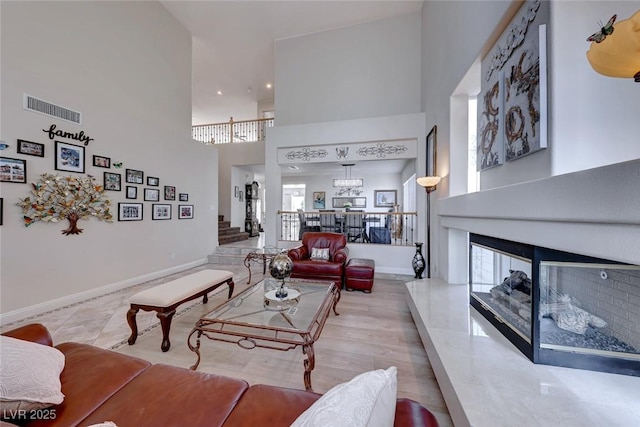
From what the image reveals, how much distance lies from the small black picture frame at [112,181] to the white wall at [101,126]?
0.36 ft

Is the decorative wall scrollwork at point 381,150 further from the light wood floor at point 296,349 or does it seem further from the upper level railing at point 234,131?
the upper level railing at point 234,131

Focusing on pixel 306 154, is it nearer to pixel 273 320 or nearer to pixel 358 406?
pixel 273 320

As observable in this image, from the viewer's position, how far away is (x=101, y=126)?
12.3 ft

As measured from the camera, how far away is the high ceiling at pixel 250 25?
5094mm

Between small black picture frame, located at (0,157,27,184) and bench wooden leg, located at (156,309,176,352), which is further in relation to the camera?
small black picture frame, located at (0,157,27,184)

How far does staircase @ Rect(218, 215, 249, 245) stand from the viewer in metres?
7.07

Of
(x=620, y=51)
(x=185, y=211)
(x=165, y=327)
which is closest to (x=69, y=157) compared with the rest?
(x=185, y=211)

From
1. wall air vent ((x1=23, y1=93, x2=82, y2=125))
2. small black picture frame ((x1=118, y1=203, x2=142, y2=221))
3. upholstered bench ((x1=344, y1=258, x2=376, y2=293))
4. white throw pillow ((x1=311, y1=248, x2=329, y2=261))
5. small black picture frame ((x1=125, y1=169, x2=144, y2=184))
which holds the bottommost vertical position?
upholstered bench ((x1=344, y1=258, x2=376, y2=293))

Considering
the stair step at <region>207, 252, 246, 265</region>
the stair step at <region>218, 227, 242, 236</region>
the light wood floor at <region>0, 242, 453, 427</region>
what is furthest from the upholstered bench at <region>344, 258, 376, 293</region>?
the stair step at <region>218, 227, 242, 236</region>

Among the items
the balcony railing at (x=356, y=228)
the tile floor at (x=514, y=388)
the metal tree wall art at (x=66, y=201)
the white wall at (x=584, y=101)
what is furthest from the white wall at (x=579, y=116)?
the metal tree wall art at (x=66, y=201)

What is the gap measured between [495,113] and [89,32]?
5.57 meters

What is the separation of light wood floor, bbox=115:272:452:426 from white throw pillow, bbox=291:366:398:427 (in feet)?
4.00

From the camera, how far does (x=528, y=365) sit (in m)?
1.50

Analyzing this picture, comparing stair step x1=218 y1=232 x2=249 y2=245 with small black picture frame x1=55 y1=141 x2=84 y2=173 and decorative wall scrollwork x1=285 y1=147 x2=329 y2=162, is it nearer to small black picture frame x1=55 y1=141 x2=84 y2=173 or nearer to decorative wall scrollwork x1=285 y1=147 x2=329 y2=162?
decorative wall scrollwork x1=285 y1=147 x2=329 y2=162
